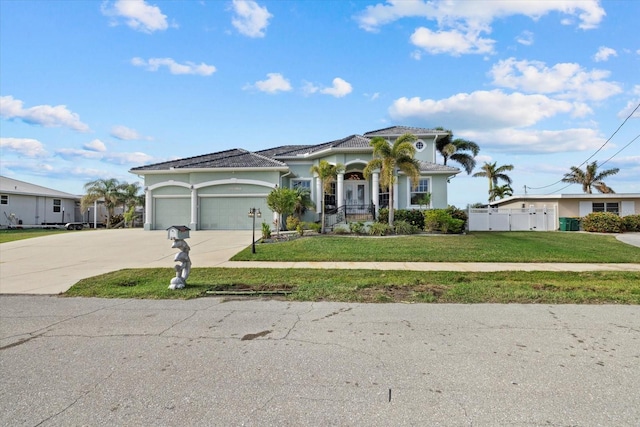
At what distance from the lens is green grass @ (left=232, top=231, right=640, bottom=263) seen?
12508 millimetres

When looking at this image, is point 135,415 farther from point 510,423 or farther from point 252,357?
point 510,423

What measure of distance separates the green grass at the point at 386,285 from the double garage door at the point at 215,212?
1304 centimetres

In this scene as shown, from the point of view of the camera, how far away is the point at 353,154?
23281 mm

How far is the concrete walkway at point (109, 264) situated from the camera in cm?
945

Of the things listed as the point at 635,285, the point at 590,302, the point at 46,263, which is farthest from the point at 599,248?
the point at 46,263

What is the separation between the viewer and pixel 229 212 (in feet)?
78.2

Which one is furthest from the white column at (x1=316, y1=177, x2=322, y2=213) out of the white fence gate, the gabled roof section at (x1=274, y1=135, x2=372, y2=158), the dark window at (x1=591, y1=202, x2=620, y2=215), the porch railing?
the dark window at (x1=591, y1=202, x2=620, y2=215)

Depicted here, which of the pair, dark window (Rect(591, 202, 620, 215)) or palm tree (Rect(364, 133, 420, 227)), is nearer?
palm tree (Rect(364, 133, 420, 227))

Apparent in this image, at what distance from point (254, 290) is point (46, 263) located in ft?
29.0

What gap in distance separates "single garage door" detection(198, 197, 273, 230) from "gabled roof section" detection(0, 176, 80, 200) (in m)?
20.3

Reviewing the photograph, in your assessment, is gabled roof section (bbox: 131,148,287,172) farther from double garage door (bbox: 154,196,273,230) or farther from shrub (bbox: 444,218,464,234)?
shrub (bbox: 444,218,464,234)

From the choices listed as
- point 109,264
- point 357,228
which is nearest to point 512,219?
point 357,228

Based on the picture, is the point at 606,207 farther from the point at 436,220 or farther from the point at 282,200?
the point at 282,200

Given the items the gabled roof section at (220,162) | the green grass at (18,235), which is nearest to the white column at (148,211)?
the gabled roof section at (220,162)
